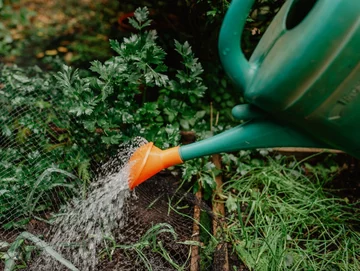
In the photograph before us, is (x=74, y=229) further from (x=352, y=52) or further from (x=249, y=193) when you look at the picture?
(x=352, y=52)

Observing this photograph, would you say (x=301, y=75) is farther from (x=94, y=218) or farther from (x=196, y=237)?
(x=94, y=218)

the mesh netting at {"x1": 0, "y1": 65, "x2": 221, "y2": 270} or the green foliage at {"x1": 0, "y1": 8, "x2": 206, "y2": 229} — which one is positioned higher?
the green foliage at {"x1": 0, "y1": 8, "x2": 206, "y2": 229}

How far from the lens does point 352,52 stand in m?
1.25

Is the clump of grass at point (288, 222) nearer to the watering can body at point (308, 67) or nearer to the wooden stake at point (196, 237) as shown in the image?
the wooden stake at point (196, 237)

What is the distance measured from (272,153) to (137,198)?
79 cm

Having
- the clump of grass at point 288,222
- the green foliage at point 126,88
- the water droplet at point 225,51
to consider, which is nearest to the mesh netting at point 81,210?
the green foliage at point 126,88

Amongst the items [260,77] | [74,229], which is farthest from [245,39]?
[74,229]

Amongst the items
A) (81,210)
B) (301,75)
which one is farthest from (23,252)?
(301,75)

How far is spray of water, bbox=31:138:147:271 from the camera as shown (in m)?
1.83

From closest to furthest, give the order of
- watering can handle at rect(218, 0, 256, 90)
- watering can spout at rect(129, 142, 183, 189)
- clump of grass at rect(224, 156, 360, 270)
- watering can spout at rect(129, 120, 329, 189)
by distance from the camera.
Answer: watering can handle at rect(218, 0, 256, 90) → watering can spout at rect(129, 120, 329, 189) → watering can spout at rect(129, 142, 183, 189) → clump of grass at rect(224, 156, 360, 270)

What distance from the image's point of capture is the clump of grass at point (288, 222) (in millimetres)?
1896

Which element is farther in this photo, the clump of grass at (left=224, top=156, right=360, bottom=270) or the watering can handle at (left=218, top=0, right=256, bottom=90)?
the clump of grass at (left=224, top=156, right=360, bottom=270)

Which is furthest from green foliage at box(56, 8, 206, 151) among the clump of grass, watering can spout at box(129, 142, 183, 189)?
the clump of grass

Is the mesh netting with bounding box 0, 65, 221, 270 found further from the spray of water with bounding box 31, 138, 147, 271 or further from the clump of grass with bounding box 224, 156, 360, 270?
the clump of grass with bounding box 224, 156, 360, 270
